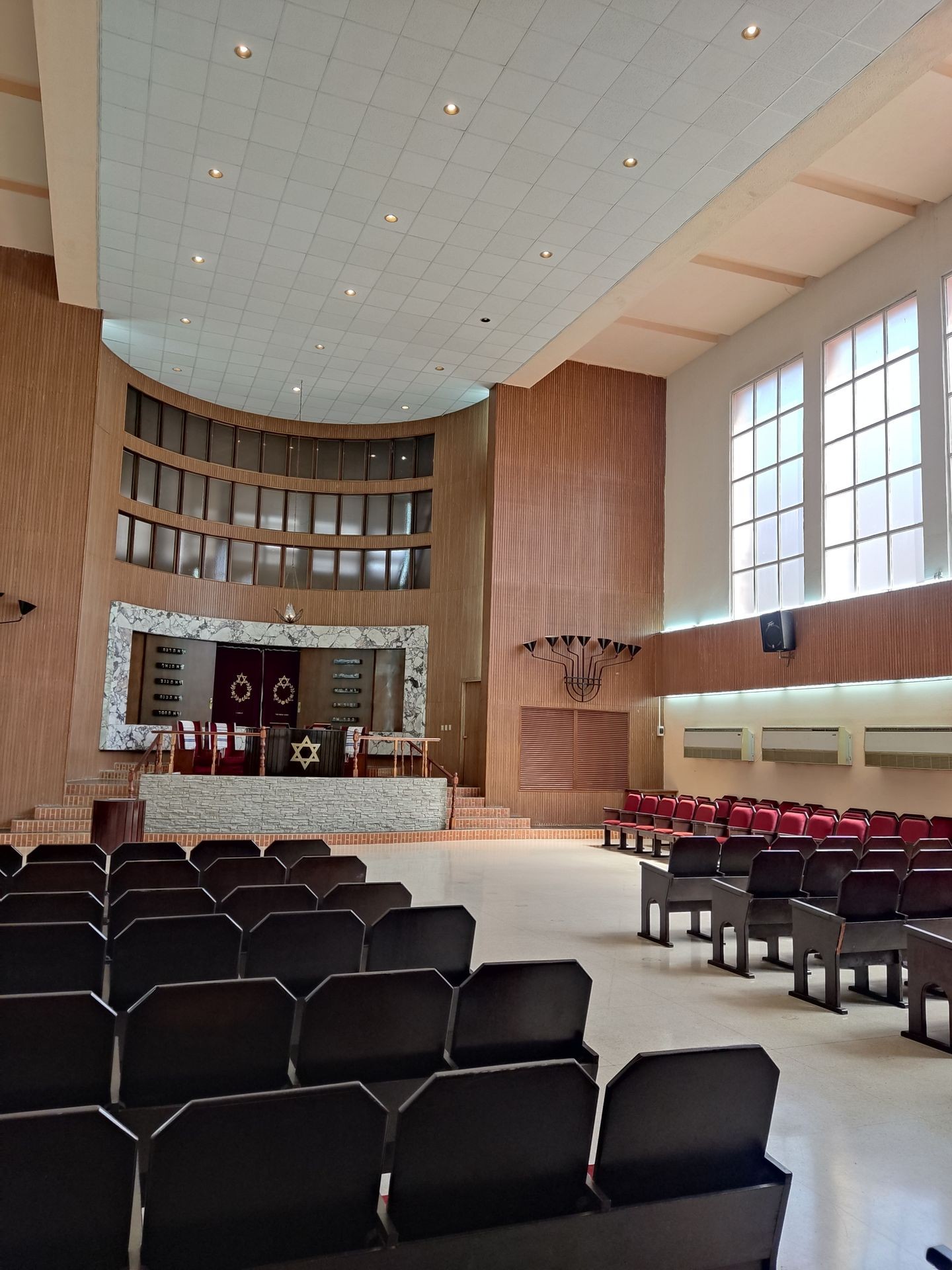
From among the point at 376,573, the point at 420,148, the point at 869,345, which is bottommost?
the point at 376,573

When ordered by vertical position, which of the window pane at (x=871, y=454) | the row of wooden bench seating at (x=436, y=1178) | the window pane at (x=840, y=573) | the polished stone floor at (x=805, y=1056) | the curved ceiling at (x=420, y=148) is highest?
the curved ceiling at (x=420, y=148)

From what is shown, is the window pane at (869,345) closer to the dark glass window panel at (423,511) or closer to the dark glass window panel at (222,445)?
the dark glass window panel at (423,511)

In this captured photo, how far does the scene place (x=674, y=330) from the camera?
52.2ft

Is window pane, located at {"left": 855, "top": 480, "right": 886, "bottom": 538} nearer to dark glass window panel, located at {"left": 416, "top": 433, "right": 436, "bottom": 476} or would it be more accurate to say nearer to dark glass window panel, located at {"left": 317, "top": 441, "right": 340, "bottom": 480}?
dark glass window panel, located at {"left": 416, "top": 433, "right": 436, "bottom": 476}

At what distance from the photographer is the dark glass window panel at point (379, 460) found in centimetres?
1844

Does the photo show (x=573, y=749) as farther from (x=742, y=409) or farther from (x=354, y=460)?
(x=354, y=460)

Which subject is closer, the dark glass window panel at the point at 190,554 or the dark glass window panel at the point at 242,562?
the dark glass window panel at the point at 190,554

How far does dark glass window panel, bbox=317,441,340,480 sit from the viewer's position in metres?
18.4

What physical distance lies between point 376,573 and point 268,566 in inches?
87.2

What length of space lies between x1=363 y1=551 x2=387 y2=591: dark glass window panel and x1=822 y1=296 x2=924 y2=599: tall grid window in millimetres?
8735

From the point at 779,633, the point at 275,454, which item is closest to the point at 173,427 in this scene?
the point at 275,454

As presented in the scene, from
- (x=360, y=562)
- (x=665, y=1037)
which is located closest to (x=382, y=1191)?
(x=665, y=1037)

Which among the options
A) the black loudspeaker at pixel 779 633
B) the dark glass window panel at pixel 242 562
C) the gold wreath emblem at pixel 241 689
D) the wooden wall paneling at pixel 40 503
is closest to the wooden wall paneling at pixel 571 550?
the black loudspeaker at pixel 779 633

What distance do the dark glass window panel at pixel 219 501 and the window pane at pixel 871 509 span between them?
38.2ft
